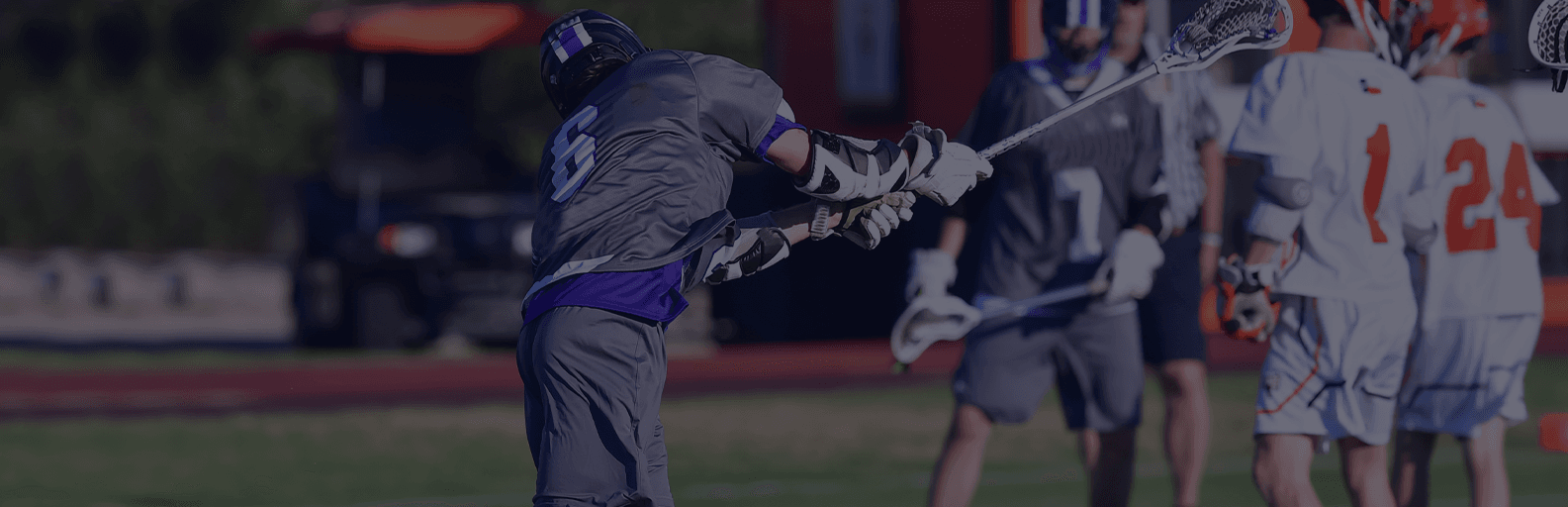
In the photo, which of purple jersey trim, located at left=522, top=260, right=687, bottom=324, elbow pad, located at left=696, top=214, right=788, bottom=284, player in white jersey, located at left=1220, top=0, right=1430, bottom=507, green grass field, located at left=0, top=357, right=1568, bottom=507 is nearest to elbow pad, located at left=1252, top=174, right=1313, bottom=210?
player in white jersey, located at left=1220, top=0, right=1430, bottom=507

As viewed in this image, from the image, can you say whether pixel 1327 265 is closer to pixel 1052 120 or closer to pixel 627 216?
pixel 1052 120

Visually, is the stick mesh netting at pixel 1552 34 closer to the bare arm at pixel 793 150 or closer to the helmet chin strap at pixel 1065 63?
the helmet chin strap at pixel 1065 63

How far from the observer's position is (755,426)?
31.7ft

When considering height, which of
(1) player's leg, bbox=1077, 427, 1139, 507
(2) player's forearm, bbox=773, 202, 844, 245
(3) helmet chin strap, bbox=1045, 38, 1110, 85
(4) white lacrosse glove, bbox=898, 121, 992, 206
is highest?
(3) helmet chin strap, bbox=1045, 38, 1110, 85

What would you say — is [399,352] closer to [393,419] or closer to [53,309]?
[393,419]

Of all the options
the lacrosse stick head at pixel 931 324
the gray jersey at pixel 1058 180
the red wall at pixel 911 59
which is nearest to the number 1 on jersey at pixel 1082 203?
the gray jersey at pixel 1058 180

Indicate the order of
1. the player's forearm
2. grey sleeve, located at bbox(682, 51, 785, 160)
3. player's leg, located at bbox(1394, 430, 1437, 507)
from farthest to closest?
player's leg, located at bbox(1394, 430, 1437, 507), the player's forearm, grey sleeve, located at bbox(682, 51, 785, 160)

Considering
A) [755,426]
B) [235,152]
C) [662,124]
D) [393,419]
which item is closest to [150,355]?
[393,419]

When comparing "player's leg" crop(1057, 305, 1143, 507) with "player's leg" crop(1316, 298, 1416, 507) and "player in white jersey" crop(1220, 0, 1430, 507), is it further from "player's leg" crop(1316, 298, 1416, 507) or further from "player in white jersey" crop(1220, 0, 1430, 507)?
"player's leg" crop(1316, 298, 1416, 507)

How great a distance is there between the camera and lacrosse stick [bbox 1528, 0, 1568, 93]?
4.79 metres

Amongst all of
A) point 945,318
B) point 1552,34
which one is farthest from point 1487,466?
point 945,318

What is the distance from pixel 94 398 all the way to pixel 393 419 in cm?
251

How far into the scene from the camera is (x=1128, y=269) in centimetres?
524

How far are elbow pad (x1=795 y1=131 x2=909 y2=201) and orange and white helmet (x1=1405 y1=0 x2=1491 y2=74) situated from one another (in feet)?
5.67
